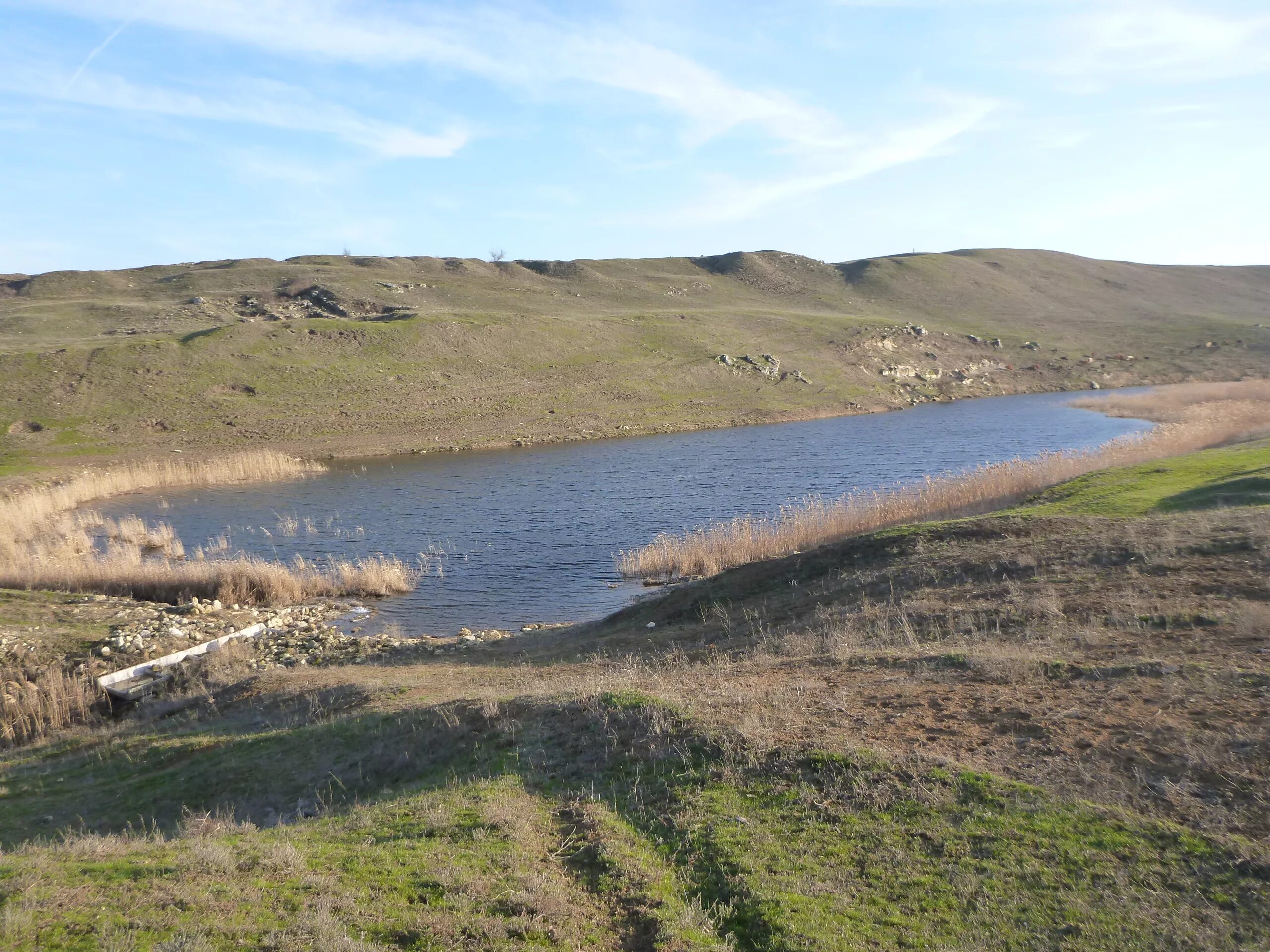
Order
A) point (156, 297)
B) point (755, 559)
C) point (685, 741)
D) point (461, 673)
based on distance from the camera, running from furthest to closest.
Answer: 1. point (156, 297)
2. point (755, 559)
3. point (461, 673)
4. point (685, 741)

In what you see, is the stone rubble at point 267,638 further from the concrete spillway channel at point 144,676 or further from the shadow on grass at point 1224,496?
the shadow on grass at point 1224,496

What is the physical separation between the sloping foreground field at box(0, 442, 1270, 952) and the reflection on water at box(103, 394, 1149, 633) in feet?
34.8

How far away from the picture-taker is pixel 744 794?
324 inches

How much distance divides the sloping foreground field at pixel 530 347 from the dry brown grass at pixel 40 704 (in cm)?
3524

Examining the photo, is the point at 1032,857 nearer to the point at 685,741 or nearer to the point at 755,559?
the point at 685,741

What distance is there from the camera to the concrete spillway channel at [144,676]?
17688 mm

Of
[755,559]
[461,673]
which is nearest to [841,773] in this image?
[461,673]

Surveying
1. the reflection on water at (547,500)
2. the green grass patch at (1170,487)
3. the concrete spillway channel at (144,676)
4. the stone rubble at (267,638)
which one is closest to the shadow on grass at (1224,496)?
the green grass patch at (1170,487)

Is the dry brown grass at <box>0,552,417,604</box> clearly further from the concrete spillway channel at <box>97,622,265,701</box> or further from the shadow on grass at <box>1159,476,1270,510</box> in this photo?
the shadow on grass at <box>1159,476,1270,510</box>

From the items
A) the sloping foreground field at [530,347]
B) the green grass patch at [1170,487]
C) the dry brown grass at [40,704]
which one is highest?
the sloping foreground field at [530,347]

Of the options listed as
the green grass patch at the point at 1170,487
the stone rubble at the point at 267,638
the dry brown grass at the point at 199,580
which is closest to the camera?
the stone rubble at the point at 267,638

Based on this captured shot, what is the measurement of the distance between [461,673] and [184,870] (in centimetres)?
963

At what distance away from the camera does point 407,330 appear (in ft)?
263

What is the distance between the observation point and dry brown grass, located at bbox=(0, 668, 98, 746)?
16.3 m
